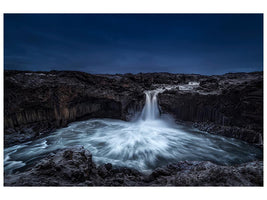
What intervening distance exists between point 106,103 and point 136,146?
4.42 m

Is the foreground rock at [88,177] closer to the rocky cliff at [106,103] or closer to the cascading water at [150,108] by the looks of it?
the rocky cliff at [106,103]

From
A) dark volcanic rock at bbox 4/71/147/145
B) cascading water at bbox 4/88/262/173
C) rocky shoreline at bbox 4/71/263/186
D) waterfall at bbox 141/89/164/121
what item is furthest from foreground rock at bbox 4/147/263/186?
waterfall at bbox 141/89/164/121

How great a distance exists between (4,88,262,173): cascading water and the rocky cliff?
0.50 meters

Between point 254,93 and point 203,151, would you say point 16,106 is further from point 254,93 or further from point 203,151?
point 254,93

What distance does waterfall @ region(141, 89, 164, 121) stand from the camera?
357 inches

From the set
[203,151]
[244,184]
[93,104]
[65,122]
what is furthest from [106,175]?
[93,104]

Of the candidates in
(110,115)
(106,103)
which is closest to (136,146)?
(110,115)

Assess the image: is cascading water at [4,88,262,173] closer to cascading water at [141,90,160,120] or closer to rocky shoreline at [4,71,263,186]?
rocky shoreline at [4,71,263,186]

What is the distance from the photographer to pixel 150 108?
940 centimetres

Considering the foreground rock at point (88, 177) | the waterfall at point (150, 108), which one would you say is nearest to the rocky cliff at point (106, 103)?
the waterfall at point (150, 108)

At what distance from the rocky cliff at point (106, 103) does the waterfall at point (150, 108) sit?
45cm

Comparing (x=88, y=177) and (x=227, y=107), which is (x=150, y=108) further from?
(x=88, y=177)

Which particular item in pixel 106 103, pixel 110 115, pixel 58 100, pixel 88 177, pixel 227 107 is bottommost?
pixel 88 177

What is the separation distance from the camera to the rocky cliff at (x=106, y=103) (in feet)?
14.9
